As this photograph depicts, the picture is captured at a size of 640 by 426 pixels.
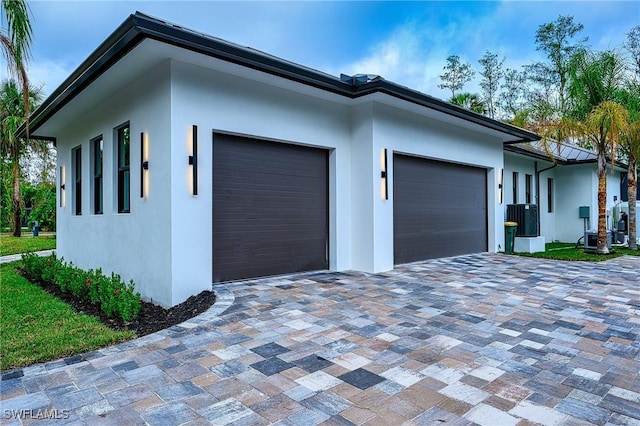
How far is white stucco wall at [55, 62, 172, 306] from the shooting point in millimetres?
5023

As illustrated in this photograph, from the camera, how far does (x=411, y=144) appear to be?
7.64m

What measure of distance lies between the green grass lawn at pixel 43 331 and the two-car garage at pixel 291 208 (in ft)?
5.92

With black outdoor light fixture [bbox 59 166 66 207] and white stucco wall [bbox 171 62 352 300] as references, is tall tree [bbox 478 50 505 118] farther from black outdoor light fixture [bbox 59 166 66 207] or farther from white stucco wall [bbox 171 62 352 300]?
black outdoor light fixture [bbox 59 166 66 207]

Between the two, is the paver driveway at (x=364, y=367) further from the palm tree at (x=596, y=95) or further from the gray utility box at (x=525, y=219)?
the palm tree at (x=596, y=95)

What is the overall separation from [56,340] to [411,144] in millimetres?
6406

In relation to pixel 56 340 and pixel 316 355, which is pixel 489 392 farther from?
pixel 56 340

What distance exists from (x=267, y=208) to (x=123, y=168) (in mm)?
2451

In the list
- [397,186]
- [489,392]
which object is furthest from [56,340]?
[397,186]

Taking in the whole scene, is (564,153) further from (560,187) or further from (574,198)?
(574,198)

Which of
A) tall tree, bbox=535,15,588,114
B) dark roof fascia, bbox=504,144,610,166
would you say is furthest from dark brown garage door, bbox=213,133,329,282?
tall tree, bbox=535,15,588,114

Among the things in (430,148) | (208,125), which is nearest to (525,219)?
(430,148)

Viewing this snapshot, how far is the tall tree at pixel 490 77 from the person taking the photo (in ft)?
77.0

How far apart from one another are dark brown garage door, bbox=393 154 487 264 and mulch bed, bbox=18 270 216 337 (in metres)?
4.13

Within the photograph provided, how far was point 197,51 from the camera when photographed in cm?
463
